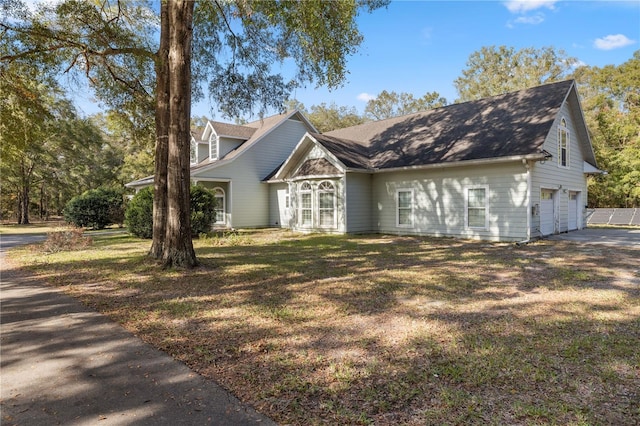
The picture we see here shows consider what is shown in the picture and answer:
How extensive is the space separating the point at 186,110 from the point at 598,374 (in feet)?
28.4

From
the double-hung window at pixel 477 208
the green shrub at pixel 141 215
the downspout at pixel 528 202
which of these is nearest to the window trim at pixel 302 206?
the green shrub at pixel 141 215

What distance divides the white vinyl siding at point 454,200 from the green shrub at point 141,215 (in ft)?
32.9

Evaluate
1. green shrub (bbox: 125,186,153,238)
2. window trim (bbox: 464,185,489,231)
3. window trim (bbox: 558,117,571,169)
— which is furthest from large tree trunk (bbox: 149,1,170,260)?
window trim (bbox: 558,117,571,169)

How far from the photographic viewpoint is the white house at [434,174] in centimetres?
1341

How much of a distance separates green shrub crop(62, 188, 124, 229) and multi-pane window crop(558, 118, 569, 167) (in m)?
24.0

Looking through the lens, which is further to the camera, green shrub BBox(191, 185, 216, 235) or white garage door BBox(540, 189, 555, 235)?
green shrub BBox(191, 185, 216, 235)

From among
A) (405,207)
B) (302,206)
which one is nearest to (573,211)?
(405,207)

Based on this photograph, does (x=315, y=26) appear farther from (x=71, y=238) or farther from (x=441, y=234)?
(x=71, y=238)

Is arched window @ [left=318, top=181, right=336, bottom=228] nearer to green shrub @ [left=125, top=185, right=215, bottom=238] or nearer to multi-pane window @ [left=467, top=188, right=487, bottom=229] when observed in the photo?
green shrub @ [left=125, top=185, right=215, bottom=238]

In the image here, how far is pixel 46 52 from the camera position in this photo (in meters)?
10.0

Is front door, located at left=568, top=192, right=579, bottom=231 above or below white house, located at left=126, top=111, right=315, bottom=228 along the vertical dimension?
below

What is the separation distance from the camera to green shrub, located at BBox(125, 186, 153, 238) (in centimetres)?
1616

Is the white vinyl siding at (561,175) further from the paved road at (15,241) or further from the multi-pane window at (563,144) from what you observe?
the paved road at (15,241)

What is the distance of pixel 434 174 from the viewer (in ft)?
50.5
